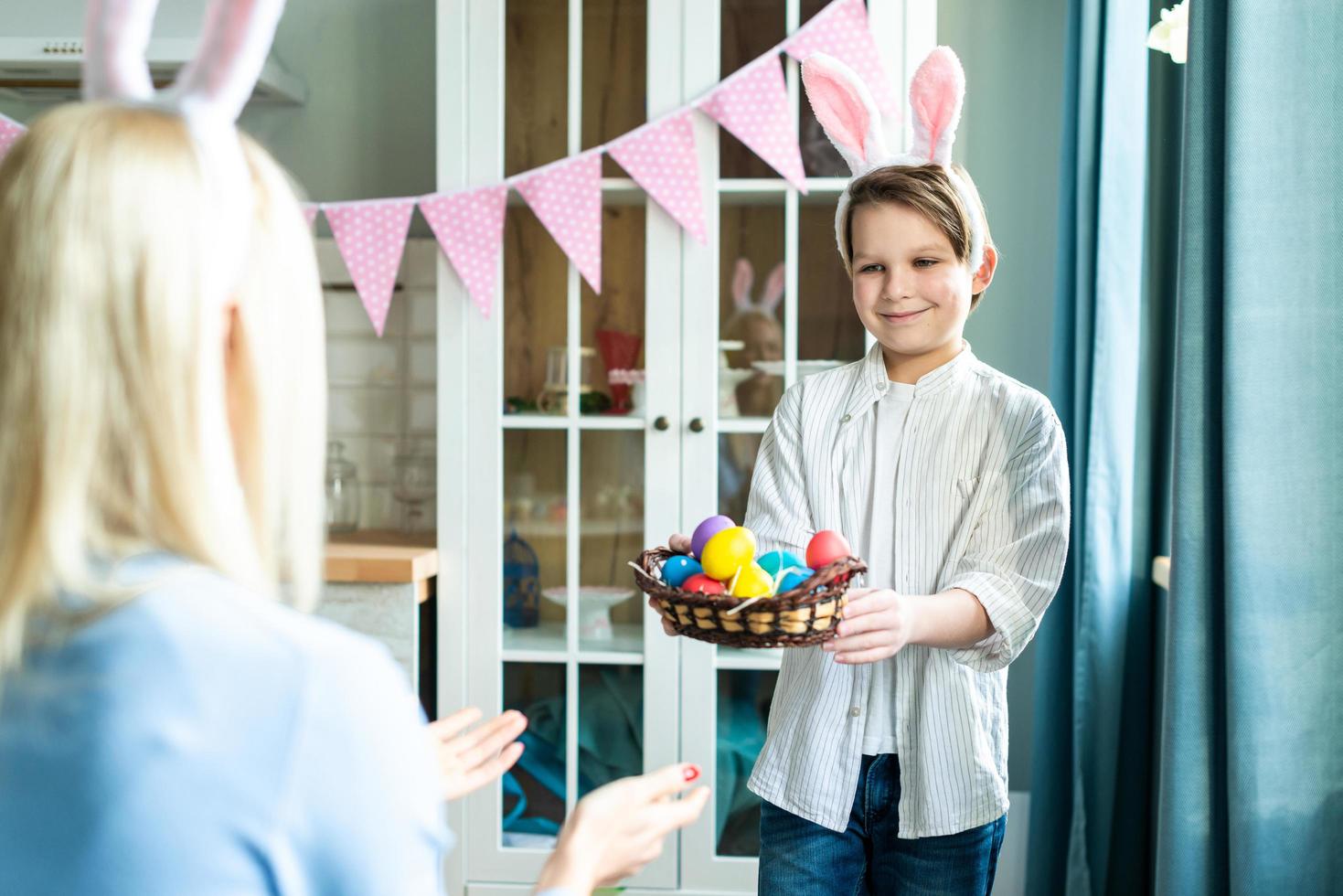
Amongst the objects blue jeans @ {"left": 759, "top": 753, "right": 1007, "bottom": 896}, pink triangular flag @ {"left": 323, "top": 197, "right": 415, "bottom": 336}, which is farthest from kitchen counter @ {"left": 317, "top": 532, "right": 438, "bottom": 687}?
blue jeans @ {"left": 759, "top": 753, "right": 1007, "bottom": 896}

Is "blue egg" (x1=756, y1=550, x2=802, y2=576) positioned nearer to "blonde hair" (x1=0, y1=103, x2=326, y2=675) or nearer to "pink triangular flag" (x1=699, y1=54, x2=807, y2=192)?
"blonde hair" (x1=0, y1=103, x2=326, y2=675)

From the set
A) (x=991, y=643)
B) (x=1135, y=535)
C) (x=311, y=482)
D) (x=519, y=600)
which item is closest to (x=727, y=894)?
(x=519, y=600)

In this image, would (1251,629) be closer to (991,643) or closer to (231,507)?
(991,643)

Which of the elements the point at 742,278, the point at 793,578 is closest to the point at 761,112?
the point at 742,278

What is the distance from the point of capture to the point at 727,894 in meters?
2.38

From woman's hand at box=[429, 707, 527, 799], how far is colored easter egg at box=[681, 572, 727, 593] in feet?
0.88

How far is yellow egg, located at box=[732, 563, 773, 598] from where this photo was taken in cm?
123

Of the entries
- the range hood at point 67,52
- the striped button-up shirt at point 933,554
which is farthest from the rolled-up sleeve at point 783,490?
the range hood at point 67,52

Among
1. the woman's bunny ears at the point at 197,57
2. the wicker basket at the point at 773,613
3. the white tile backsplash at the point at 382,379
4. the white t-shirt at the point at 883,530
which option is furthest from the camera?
the white tile backsplash at the point at 382,379

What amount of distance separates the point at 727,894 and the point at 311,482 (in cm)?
189

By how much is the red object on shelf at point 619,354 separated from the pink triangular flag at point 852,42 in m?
0.62

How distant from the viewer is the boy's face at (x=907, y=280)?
1.35m

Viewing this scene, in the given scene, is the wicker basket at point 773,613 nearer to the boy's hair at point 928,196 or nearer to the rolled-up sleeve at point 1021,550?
the rolled-up sleeve at point 1021,550

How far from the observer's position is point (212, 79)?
2.32 ft
